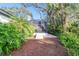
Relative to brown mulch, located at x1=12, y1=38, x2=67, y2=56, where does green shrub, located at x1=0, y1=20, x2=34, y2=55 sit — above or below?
above

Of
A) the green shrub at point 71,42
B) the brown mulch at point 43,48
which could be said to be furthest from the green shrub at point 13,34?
the green shrub at point 71,42

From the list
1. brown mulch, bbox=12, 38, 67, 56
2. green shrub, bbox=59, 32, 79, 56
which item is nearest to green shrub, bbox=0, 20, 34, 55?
brown mulch, bbox=12, 38, 67, 56

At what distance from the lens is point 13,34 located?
1.88m

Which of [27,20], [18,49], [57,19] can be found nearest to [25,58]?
[18,49]

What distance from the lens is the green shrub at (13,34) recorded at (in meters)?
1.86

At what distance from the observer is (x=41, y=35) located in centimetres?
191

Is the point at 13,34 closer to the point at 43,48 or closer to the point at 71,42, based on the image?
the point at 43,48

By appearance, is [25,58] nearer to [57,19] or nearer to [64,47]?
[64,47]

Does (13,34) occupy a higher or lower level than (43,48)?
higher

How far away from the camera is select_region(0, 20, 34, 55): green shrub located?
73.1 inches

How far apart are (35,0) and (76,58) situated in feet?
2.69

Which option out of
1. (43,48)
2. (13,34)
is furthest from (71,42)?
(13,34)

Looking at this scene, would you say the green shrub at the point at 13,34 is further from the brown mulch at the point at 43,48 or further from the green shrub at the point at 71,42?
the green shrub at the point at 71,42

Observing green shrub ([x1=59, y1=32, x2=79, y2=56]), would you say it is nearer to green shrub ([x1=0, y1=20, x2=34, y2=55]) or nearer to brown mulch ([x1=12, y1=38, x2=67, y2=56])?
brown mulch ([x1=12, y1=38, x2=67, y2=56])
